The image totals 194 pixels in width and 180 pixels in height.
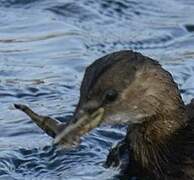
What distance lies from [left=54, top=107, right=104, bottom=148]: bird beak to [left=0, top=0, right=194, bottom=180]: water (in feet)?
3.07

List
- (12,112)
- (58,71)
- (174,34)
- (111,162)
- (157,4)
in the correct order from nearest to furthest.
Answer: (111,162)
(12,112)
(58,71)
(174,34)
(157,4)

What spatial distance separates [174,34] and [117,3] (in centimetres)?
119

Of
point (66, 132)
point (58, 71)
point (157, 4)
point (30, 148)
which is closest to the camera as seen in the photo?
point (66, 132)

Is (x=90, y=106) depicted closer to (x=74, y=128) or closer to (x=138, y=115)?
(x=74, y=128)

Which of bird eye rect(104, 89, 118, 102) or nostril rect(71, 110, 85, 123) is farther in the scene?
bird eye rect(104, 89, 118, 102)

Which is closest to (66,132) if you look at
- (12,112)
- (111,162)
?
(111,162)

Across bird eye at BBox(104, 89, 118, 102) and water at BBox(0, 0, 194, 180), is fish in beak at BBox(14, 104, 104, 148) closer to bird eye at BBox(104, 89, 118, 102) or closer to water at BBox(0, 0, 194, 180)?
bird eye at BBox(104, 89, 118, 102)

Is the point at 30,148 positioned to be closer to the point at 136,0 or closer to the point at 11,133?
the point at 11,133

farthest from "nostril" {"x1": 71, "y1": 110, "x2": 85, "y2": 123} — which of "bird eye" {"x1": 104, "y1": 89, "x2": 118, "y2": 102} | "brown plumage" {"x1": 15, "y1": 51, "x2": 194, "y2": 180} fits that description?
"bird eye" {"x1": 104, "y1": 89, "x2": 118, "y2": 102}

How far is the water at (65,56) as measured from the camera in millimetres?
9609

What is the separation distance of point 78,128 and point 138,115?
0.55m

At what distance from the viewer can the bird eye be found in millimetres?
8242

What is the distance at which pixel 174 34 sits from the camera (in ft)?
41.8

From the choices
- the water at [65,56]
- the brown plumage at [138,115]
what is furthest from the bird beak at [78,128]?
the water at [65,56]
